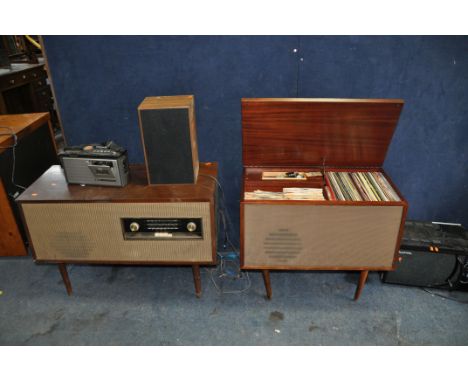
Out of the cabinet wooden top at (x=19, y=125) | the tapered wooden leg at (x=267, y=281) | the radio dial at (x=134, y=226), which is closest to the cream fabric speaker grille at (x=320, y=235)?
the tapered wooden leg at (x=267, y=281)

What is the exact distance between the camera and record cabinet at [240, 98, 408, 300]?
5.52 feet

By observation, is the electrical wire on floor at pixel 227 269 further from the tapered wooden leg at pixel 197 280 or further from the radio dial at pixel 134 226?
the radio dial at pixel 134 226

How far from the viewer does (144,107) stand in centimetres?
163

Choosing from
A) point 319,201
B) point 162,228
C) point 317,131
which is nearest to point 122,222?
point 162,228

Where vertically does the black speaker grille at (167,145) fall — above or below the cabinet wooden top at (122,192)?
above

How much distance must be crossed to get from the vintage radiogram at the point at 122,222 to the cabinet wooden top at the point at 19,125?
0.35 m

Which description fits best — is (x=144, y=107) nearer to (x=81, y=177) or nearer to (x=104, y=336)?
(x=81, y=177)

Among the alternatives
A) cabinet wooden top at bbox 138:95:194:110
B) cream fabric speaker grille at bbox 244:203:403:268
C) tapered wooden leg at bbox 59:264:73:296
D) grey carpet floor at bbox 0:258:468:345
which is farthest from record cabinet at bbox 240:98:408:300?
tapered wooden leg at bbox 59:264:73:296

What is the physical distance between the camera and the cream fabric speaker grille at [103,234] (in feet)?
5.69

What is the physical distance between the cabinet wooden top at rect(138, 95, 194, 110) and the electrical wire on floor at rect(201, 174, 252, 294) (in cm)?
49

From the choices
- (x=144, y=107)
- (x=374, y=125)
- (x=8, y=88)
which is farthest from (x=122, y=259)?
(x=8, y=88)

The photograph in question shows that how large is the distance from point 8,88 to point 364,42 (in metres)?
3.14

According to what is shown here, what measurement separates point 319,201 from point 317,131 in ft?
1.26

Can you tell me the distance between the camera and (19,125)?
2.15 m
